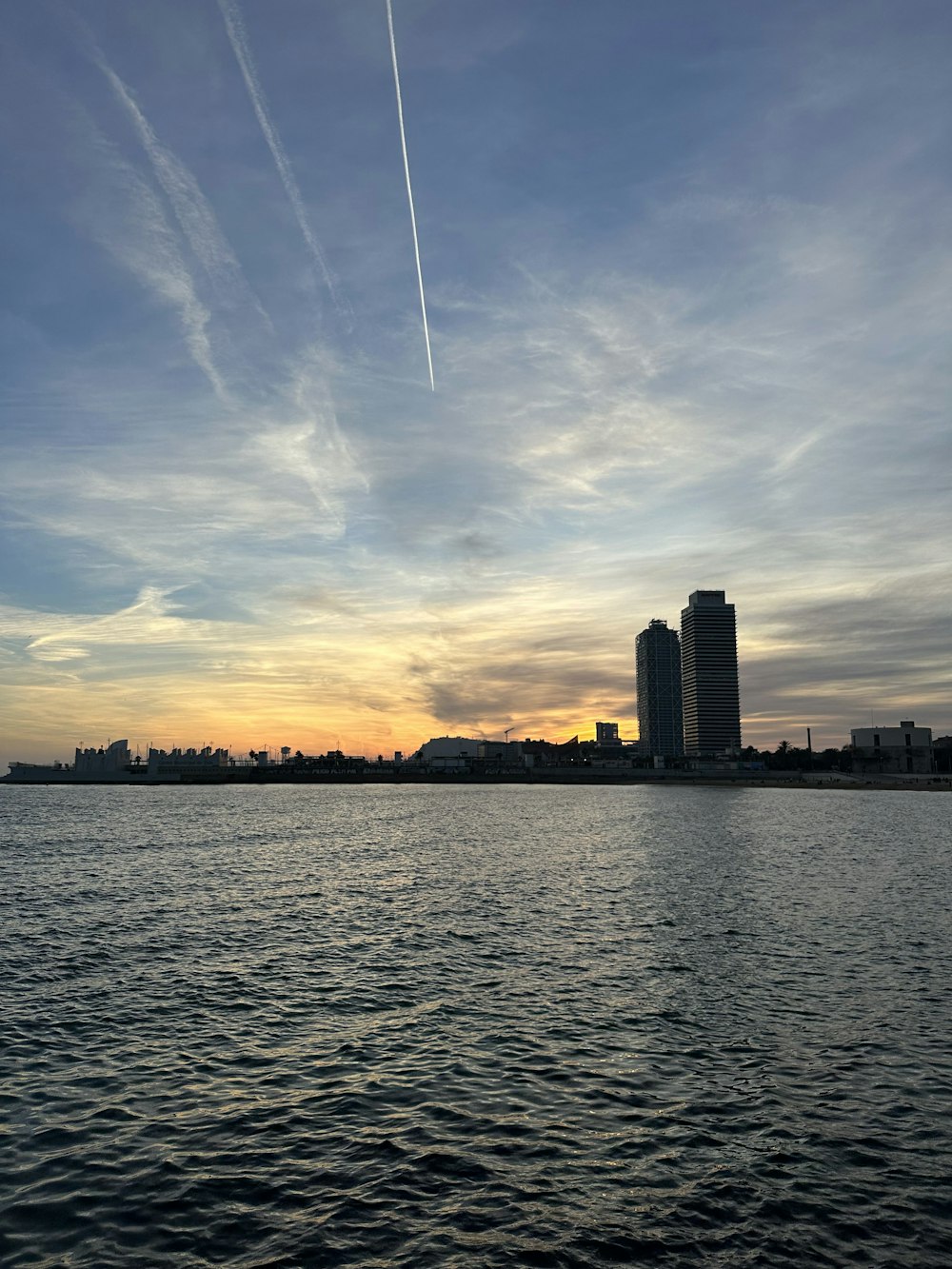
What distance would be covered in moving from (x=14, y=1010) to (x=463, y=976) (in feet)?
66.5

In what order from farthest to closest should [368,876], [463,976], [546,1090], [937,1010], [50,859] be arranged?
[50,859], [368,876], [463,976], [937,1010], [546,1090]

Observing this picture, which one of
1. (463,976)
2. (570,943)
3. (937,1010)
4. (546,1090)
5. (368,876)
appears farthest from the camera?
(368,876)

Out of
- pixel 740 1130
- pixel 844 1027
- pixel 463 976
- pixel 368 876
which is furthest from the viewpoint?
pixel 368 876

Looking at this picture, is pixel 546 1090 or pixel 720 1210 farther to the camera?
pixel 546 1090

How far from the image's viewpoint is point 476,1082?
2794cm

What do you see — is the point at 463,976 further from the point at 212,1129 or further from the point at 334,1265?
the point at 334,1265

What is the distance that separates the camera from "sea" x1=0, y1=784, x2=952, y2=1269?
19.1 meters

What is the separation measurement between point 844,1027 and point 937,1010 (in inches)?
226

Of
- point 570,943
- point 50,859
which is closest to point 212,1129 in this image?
point 570,943

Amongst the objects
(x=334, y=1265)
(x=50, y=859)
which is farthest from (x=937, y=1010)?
(x=50, y=859)

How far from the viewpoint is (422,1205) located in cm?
2005

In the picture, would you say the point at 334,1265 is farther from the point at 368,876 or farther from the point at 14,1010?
the point at 368,876

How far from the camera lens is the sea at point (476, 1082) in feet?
62.6

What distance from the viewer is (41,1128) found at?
80.1ft
